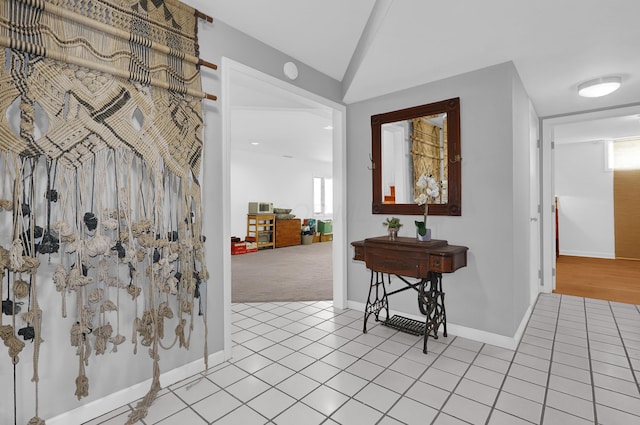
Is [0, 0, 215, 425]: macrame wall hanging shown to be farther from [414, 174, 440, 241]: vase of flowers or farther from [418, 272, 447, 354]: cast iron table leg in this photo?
[414, 174, 440, 241]: vase of flowers

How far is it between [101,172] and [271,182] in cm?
712

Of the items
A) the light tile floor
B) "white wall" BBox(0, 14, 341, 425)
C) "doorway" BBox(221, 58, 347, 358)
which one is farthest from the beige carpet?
"white wall" BBox(0, 14, 341, 425)

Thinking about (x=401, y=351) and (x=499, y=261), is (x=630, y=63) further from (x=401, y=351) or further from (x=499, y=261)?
(x=401, y=351)

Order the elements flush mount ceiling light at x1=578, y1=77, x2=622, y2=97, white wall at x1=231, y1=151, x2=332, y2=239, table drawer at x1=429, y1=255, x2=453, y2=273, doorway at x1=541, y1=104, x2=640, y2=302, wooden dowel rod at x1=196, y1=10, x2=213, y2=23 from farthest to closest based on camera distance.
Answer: white wall at x1=231, y1=151, x2=332, y2=239, doorway at x1=541, y1=104, x2=640, y2=302, flush mount ceiling light at x1=578, y1=77, x2=622, y2=97, table drawer at x1=429, y1=255, x2=453, y2=273, wooden dowel rod at x1=196, y1=10, x2=213, y2=23

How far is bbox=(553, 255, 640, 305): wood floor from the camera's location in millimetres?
3898

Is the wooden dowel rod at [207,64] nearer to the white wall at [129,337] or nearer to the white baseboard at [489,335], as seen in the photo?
the white wall at [129,337]

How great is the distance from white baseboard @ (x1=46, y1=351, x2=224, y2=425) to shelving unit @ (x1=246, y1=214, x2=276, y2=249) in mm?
5906

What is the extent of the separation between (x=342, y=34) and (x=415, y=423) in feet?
8.80

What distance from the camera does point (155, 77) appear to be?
1884 millimetres

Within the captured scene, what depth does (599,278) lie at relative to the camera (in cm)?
469

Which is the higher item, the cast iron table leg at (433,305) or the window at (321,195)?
the window at (321,195)

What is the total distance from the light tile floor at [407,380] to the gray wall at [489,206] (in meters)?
0.31

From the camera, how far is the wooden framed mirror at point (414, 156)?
279 centimetres

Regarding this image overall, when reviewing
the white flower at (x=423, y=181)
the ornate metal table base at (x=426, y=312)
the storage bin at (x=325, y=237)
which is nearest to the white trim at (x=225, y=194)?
the ornate metal table base at (x=426, y=312)
